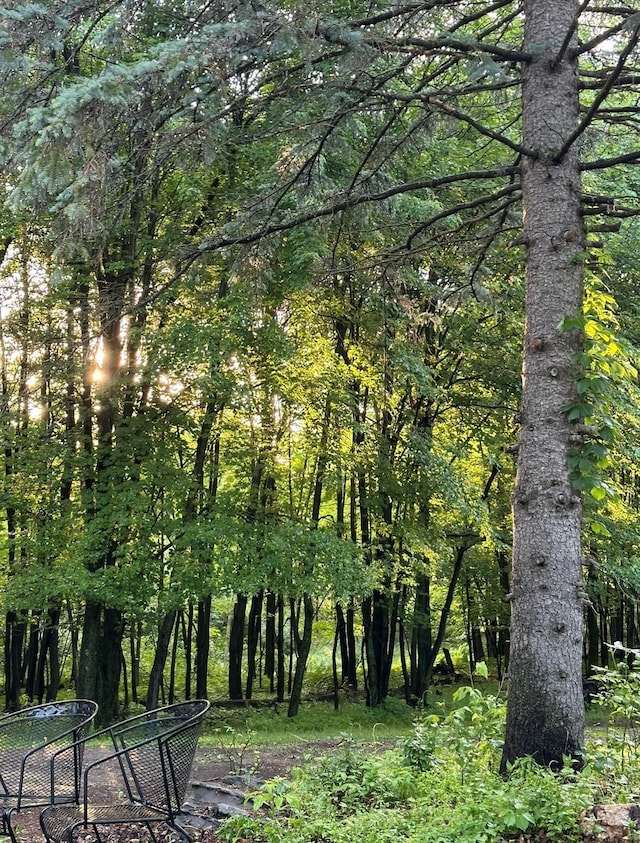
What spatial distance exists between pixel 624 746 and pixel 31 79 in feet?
19.7

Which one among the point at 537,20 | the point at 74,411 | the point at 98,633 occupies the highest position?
the point at 537,20

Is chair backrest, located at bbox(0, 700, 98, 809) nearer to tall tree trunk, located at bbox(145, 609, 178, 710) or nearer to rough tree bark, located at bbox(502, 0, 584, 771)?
rough tree bark, located at bbox(502, 0, 584, 771)

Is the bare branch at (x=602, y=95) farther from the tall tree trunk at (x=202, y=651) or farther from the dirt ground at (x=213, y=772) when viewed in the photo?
the tall tree trunk at (x=202, y=651)

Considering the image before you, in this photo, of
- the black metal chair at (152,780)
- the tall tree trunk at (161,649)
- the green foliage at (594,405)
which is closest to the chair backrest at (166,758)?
the black metal chair at (152,780)

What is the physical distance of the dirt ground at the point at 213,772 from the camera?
362cm

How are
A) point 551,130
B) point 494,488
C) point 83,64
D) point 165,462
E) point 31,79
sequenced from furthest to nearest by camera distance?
point 494,488
point 165,462
point 83,64
point 31,79
point 551,130

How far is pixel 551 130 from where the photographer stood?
4301 mm

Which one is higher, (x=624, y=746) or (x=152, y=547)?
(x=152, y=547)

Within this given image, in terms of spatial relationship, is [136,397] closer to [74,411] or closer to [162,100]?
[74,411]

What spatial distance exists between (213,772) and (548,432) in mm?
4493

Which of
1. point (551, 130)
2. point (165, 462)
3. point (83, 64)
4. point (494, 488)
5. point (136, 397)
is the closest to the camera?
point (551, 130)

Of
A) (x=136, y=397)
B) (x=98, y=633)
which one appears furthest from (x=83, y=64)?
(x=98, y=633)

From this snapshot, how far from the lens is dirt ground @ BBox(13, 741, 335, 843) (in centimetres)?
362

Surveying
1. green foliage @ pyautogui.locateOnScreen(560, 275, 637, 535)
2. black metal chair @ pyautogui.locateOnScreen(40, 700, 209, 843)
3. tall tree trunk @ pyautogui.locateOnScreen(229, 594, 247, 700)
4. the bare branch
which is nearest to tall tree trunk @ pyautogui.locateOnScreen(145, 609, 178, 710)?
tall tree trunk @ pyautogui.locateOnScreen(229, 594, 247, 700)
